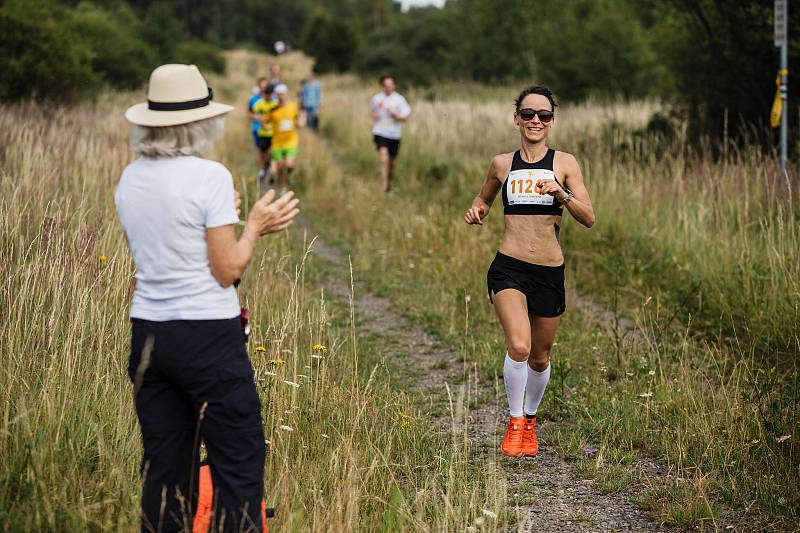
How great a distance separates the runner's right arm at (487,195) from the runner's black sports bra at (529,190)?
13 centimetres

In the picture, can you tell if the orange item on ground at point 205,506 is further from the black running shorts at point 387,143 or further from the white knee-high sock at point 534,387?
the black running shorts at point 387,143

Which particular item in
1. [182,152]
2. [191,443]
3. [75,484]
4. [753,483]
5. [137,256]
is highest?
[182,152]

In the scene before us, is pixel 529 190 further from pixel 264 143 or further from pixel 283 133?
pixel 264 143

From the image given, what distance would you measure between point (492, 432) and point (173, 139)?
9.99 feet

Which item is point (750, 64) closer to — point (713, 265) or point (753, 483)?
point (713, 265)

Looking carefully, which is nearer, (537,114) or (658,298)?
(537,114)

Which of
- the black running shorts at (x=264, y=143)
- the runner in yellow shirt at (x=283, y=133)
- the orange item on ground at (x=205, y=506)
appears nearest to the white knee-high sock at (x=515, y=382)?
the orange item on ground at (x=205, y=506)

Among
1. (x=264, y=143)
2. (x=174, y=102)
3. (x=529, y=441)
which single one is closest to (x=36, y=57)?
(x=264, y=143)

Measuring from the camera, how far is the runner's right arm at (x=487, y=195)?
4801 mm

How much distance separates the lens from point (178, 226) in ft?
9.01

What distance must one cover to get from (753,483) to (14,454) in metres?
3.23

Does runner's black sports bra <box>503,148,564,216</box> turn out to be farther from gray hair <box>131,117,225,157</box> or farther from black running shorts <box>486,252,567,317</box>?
gray hair <box>131,117,225,157</box>

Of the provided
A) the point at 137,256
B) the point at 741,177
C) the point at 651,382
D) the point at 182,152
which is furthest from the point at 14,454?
the point at 741,177

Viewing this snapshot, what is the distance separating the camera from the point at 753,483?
13.7 feet
